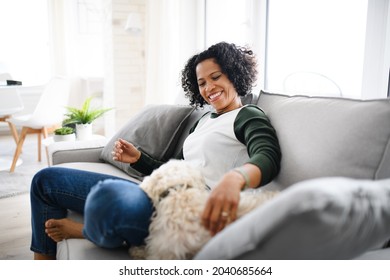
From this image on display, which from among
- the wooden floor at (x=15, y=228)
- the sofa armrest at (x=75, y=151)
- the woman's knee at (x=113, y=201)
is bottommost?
the wooden floor at (x=15, y=228)

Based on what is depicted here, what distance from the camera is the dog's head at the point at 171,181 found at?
888mm

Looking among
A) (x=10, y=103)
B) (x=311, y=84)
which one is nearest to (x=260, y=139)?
(x=311, y=84)

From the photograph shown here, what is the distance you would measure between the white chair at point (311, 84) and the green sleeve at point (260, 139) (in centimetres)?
93

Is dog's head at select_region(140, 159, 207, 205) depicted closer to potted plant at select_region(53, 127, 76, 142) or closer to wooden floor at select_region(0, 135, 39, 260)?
wooden floor at select_region(0, 135, 39, 260)

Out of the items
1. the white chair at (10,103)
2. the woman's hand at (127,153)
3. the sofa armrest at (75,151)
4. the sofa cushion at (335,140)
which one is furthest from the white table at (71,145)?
the white chair at (10,103)

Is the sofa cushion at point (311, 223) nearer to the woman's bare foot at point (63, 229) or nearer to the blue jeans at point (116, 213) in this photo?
the blue jeans at point (116, 213)

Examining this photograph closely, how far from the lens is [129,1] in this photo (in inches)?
135

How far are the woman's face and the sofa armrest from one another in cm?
89

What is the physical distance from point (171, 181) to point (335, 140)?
18.2 inches

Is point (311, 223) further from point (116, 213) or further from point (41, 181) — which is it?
point (41, 181)

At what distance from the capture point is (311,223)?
0.56m
